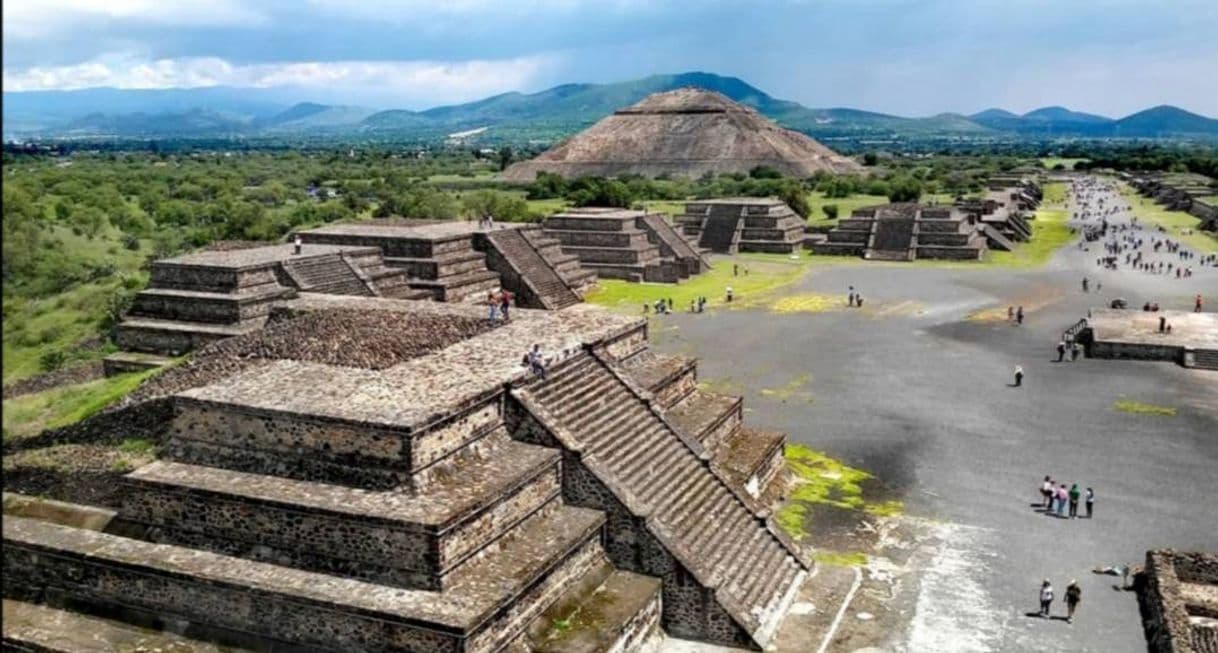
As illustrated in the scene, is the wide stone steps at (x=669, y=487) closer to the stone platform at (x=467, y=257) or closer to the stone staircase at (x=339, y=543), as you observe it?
the stone staircase at (x=339, y=543)

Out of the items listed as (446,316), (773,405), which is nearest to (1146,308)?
(773,405)

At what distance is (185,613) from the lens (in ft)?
38.8

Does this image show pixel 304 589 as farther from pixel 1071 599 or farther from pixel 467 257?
pixel 467 257

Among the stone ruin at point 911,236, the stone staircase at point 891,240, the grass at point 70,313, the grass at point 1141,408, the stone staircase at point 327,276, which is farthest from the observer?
the stone ruin at point 911,236

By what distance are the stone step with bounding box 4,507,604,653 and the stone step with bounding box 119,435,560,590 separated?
0.21m

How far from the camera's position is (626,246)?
1881 inches

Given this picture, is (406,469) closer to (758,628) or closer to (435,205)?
(758,628)

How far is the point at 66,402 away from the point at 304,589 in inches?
Answer: 389

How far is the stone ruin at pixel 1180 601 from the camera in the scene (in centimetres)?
1250

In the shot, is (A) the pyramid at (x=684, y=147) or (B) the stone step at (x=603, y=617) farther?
(A) the pyramid at (x=684, y=147)

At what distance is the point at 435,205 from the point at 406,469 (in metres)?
42.0

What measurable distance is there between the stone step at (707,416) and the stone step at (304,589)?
4.56 m

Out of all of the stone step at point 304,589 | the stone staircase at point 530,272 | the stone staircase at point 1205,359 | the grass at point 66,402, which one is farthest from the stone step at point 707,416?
the stone staircase at point 1205,359

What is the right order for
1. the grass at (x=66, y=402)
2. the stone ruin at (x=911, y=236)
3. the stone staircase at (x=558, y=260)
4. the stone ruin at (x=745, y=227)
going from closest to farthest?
1. the grass at (x=66, y=402)
2. the stone staircase at (x=558, y=260)
3. the stone ruin at (x=911, y=236)
4. the stone ruin at (x=745, y=227)
